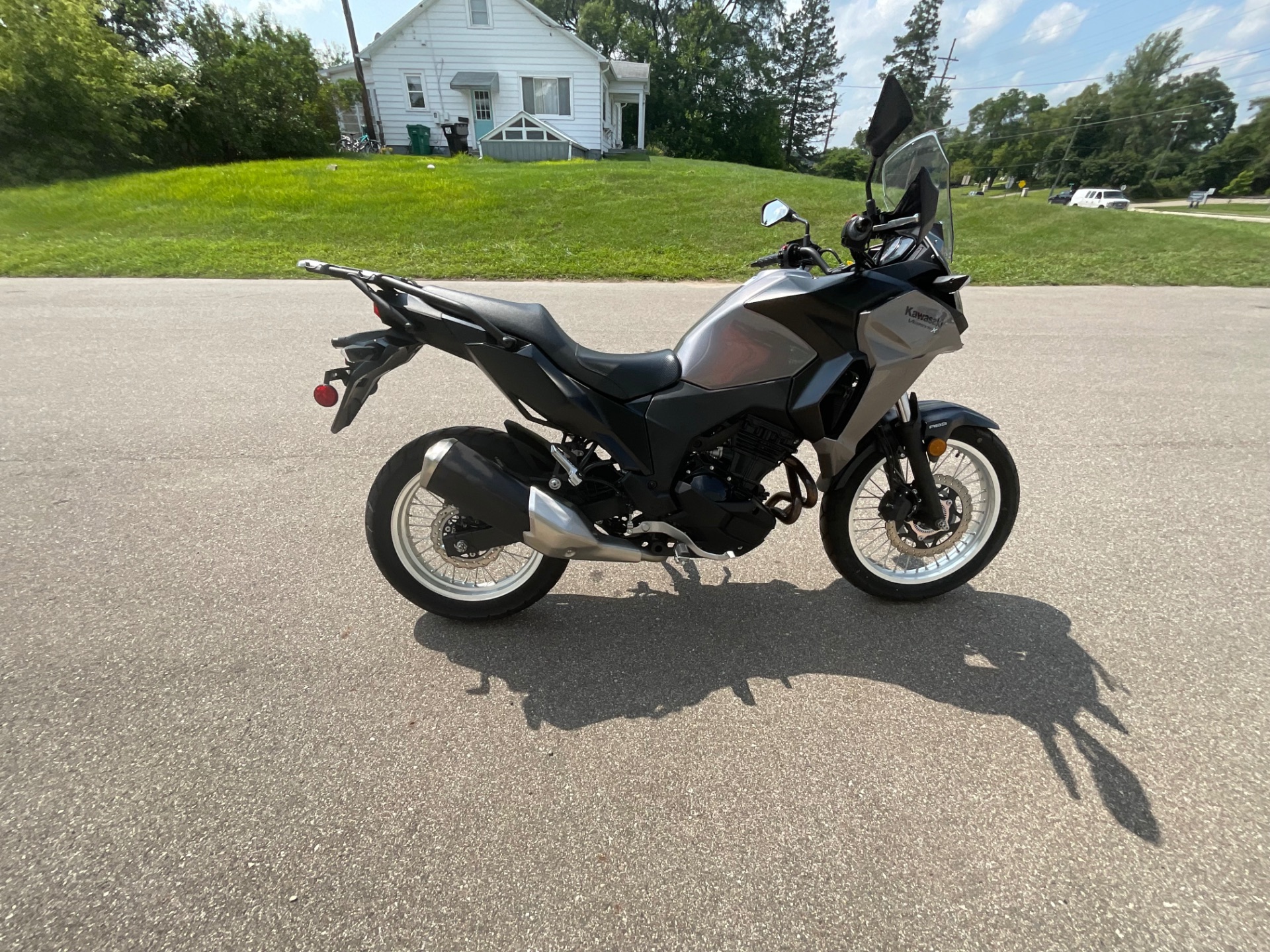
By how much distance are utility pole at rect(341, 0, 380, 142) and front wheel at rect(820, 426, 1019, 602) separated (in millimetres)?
27096

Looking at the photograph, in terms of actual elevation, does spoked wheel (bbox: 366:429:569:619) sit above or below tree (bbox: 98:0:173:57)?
below

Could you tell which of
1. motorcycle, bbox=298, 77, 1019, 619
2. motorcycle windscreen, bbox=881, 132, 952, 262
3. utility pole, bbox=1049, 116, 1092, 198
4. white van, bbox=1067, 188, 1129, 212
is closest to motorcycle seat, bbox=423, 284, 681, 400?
motorcycle, bbox=298, 77, 1019, 619

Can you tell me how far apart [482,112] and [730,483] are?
28.6 meters

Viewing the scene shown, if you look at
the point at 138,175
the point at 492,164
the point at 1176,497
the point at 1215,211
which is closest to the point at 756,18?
the point at 1215,211

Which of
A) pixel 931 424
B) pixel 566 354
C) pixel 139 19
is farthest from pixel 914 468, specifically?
pixel 139 19

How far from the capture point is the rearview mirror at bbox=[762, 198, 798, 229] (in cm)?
242

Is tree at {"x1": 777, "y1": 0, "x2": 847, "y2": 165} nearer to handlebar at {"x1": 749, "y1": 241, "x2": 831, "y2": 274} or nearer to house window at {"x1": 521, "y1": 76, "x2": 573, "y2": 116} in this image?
house window at {"x1": 521, "y1": 76, "x2": 573, "y2": 116}

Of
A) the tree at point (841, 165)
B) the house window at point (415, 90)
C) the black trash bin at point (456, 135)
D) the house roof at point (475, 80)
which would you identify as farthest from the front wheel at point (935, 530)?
the tree at point (841, 165)

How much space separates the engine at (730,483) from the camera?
2.19 m

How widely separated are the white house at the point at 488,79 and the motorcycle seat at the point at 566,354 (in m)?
24.9

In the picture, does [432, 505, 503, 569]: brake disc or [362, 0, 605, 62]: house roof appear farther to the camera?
[362, 0, 605, 62]: house roof

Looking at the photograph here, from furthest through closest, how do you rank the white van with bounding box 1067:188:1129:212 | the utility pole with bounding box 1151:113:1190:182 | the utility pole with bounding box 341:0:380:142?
the utility pole with bounding box 1151:113:1190:182 < the white van with bounding box 1067:188:1129:212 < the utility pole with bounding box 341:0:380:142

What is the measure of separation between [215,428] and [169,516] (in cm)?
110

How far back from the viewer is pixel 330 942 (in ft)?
4.60
